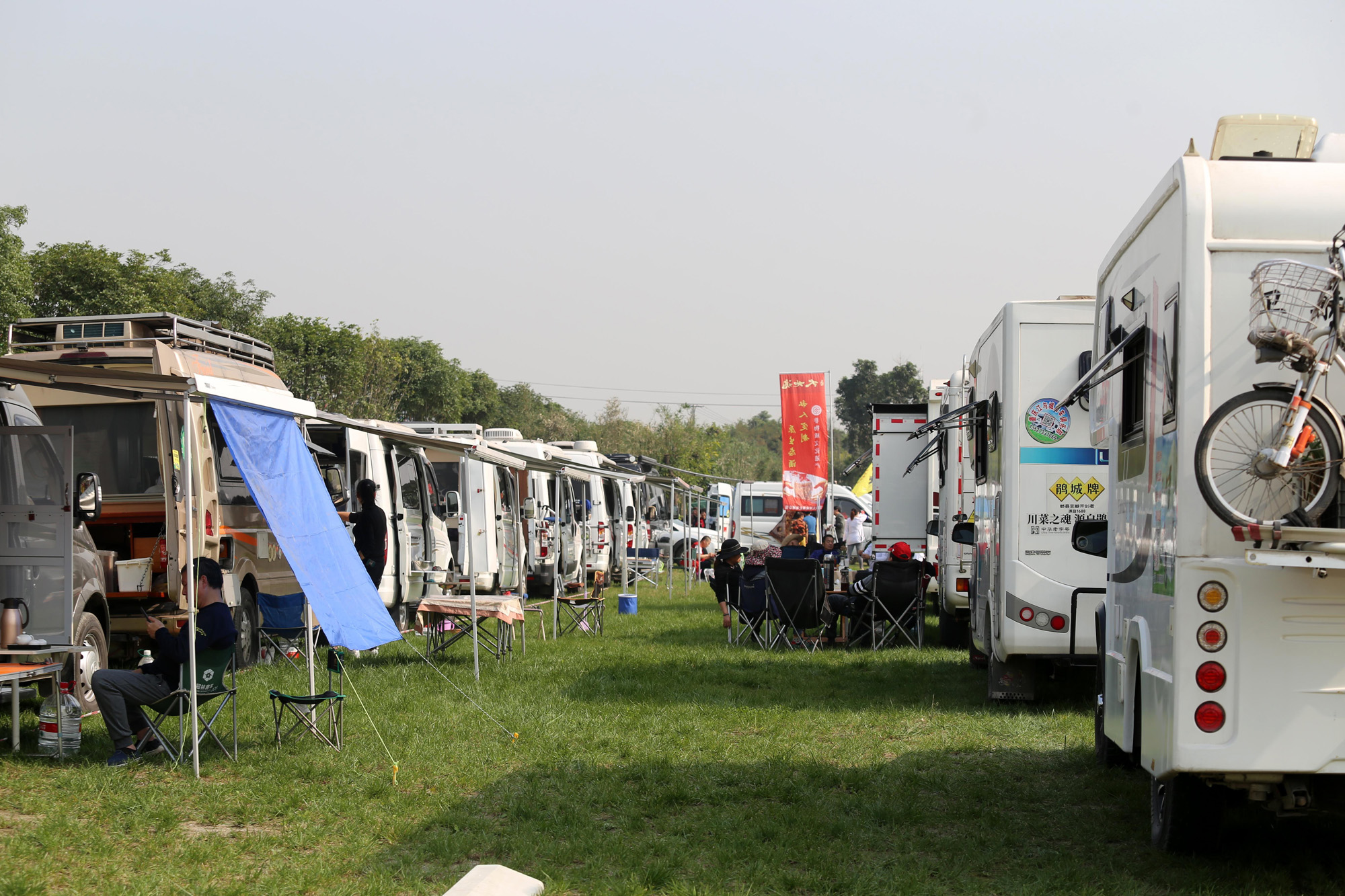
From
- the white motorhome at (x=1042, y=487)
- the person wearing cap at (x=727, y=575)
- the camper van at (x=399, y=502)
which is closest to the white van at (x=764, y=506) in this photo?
the person wearing cap at (x=727, y=575)

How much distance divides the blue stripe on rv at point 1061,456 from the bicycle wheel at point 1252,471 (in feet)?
13.9

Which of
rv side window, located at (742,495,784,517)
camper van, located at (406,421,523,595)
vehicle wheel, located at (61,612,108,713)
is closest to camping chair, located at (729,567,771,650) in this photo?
camper van, located at (406,421,523,595)

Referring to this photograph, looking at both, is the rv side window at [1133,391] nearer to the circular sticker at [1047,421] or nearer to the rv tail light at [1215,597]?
the rv tail light at [1215,597]

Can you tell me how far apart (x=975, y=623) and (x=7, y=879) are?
7523mm

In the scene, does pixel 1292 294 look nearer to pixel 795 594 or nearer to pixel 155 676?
pixel 155 676

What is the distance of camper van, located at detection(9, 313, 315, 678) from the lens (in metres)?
8.72

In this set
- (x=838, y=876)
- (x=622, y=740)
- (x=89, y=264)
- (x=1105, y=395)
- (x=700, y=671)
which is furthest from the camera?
(x=89, y=264)

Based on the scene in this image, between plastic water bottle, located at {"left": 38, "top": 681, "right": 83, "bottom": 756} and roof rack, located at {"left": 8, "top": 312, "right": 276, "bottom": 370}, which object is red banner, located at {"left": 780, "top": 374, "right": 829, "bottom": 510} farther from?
plastic water bottle, located at {"left": 38, "top": 681, "right": 83, "bottom": 756}

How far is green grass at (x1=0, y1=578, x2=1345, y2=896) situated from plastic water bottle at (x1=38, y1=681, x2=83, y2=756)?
0.38 feet

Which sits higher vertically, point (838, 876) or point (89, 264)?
point (89, 264)

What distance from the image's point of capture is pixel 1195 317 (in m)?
4.45

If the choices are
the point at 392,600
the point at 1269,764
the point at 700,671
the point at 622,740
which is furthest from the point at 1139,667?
the point at 392,600

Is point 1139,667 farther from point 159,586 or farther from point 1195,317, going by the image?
point 159,586

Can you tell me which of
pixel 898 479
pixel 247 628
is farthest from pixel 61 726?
pixel 898 479
